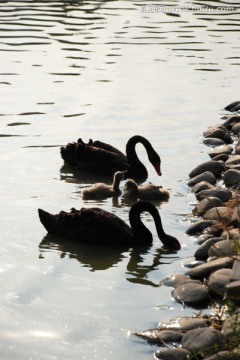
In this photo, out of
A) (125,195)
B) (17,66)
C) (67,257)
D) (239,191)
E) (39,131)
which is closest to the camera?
(67,257)

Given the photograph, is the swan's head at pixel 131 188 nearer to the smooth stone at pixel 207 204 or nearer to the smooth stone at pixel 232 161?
the smooth stone at pixel 207 204

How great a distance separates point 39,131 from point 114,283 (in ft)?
20.4

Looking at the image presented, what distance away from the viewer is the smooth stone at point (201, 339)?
7391mm

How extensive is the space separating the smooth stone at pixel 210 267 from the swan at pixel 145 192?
2.92 metres

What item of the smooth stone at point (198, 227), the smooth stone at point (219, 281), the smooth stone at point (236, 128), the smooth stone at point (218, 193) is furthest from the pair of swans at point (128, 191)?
the smooth stone at point (219, 281)

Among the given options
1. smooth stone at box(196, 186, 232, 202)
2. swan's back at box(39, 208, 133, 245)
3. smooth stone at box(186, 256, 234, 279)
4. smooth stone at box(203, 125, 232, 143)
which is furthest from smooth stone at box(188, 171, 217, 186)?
smooth stone at box(186, 256, 234, 279)

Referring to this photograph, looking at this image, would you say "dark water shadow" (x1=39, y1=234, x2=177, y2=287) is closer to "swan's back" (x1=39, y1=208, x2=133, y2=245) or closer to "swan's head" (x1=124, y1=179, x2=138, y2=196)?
"swan's back" (x1=39, y1=208, x2=133, y2=245)

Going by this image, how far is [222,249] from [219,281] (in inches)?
31.8

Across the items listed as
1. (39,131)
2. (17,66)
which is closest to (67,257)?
(39,131)

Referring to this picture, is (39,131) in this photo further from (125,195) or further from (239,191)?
(239,191)

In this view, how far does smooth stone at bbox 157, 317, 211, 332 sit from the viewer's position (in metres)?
7.87

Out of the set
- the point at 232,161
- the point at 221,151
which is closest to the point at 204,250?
the point at 232,161

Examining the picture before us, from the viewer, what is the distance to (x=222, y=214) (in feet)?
34.4

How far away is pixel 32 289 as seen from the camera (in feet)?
29.1
